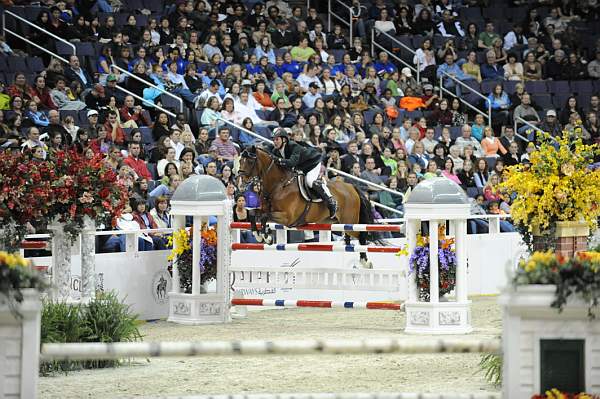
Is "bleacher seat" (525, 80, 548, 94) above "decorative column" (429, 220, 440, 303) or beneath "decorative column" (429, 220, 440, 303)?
above

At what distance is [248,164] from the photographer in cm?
1634

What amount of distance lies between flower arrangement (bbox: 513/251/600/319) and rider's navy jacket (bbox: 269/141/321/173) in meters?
9.85

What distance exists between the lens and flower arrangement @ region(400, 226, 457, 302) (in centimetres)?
1394

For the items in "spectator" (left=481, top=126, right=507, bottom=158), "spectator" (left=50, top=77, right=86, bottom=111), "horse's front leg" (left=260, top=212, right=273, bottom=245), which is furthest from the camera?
"spectator" (left=481, top=126, right=507, bottom=158)

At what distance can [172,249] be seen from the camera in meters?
15.5

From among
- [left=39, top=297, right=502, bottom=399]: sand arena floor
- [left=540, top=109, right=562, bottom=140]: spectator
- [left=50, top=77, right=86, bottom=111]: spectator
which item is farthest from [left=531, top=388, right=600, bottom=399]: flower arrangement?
[left=540, top=109, right=562, bottom=140]: spectator

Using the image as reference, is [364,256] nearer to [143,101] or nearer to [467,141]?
[143,101]

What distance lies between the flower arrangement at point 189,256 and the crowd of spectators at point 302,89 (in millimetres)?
870

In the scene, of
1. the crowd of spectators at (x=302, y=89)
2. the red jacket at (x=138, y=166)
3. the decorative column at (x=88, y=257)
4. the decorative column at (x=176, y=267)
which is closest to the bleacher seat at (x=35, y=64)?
the crowd of spectators at (x=302, y=89)

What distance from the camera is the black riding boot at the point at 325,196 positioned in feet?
56.6

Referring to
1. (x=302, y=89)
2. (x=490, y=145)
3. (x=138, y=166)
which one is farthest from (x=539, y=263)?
(x=490, y=145)

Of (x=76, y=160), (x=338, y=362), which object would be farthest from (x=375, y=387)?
(x=76, y=160)

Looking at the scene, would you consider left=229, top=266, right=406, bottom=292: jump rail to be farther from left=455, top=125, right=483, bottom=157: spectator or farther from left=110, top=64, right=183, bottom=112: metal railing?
left=455, top=125, right=483, bottom=157: spectator

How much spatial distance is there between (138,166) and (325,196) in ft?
9.52
